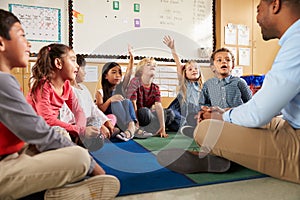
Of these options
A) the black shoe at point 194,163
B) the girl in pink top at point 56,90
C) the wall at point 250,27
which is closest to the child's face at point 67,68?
the girl in pink top at point 56,90

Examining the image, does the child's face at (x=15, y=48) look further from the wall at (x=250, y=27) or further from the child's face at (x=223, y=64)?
the wall at (x=250, y=27)

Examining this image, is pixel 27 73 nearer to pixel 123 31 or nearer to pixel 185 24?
pixel 123 31

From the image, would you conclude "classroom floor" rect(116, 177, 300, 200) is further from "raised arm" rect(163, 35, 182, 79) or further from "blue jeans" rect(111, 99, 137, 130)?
"raised arm" rect(163, 35, 182, 79)

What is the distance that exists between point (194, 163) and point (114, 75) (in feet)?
4.08

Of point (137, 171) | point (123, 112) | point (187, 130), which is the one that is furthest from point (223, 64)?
point (137, 171)

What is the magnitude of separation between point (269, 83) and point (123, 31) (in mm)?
1994

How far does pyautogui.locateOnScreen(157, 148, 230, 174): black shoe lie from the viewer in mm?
1042

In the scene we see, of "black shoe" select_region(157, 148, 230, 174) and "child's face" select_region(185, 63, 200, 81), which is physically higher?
"child's face" select_region(185, 63, 200, 81)

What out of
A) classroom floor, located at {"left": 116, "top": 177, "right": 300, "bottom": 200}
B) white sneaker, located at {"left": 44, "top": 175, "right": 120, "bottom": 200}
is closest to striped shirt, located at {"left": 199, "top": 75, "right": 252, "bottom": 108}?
classroom floor, located at {"left": 116, "top": 177, "right": 300, "bottom": 200}

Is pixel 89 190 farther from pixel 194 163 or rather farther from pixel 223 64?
pixel 223 64

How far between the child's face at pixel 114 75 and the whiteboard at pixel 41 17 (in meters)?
0.58

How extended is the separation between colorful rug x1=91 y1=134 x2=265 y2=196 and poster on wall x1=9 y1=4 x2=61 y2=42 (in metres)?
1.39

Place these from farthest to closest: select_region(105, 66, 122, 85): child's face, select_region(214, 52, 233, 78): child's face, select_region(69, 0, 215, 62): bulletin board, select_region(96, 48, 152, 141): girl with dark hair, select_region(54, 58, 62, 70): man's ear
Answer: select_region(69, 0, 215, 62): bulletin board → select_region(105, 66, 122, 85): child's face → select_region(214, 52, 233, 78): child's face → select_region(96, 48, 152, 141): girl with dark hair → select_region(54, 58, 62, 70): man's ear

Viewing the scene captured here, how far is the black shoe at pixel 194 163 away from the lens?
1.04 m
